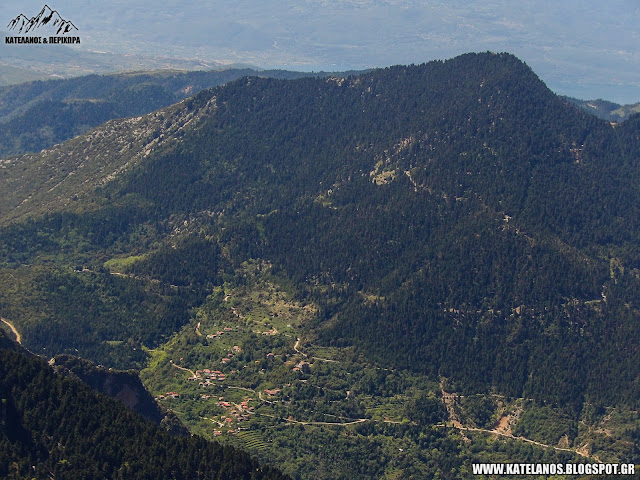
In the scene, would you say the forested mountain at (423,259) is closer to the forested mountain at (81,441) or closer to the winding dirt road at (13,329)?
the winding dirt road at (13,329)

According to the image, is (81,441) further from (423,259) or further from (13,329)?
(423,259)

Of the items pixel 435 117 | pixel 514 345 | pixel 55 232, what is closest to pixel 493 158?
pixel 435 117

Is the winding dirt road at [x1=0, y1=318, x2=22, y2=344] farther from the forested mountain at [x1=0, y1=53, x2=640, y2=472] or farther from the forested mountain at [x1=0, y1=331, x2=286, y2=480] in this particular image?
the forested mountain at [x1=0, y1=331, x2=286, y2=480]

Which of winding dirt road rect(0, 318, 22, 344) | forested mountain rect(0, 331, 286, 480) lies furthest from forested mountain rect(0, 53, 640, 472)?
forested mountain rect(0, 331, 286, 480)

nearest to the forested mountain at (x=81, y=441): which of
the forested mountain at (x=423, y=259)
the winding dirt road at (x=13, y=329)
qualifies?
the forested mountain at (x=423, y=259)

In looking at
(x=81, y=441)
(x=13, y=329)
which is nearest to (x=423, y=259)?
(x=13, y=329)
